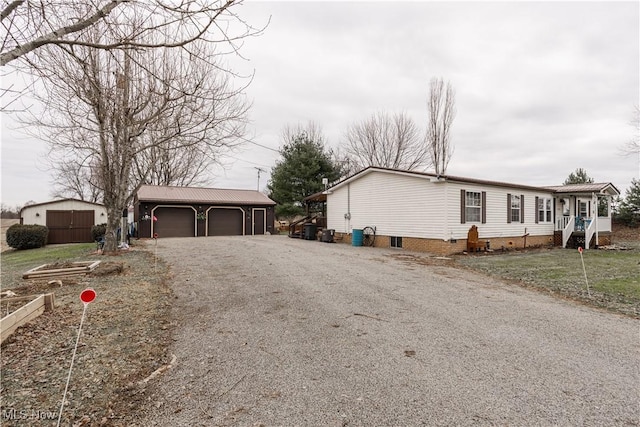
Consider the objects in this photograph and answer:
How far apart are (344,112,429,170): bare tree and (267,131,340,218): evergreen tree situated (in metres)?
3.37

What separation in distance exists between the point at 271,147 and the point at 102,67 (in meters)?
19.9

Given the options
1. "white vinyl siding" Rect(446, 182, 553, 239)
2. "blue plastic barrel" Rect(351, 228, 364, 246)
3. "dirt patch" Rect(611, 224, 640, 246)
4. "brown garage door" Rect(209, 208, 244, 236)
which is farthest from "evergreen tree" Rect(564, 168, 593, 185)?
"brown garage door" Rect(209, 208, 244, 236)

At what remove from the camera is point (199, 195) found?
A: 2400cm

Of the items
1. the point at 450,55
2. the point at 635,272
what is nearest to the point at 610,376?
the point at 635,272

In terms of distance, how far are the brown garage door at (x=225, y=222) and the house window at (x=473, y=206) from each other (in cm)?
1661

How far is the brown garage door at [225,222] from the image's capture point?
23.6 metres

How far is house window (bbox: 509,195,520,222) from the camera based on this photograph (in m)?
16.1

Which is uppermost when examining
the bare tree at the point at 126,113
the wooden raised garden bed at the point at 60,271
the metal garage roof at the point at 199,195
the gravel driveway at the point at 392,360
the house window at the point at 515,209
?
the bare tree at the point at 126,113

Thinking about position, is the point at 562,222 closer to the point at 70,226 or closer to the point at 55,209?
the point at 70,226

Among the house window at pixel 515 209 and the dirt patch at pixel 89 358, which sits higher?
the house window at pixel 515 209

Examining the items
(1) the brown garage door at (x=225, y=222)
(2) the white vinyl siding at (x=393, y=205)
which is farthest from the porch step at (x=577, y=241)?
(1) the brown garage door at (x=225, y=222)

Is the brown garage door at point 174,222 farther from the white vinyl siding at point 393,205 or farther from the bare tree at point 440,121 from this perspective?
the bare tree at point 440,121

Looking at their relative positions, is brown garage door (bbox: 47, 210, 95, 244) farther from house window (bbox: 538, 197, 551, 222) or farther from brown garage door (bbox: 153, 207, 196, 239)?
house window (bbox: 538, 197, 551, 222)

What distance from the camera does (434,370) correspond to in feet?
10.5
